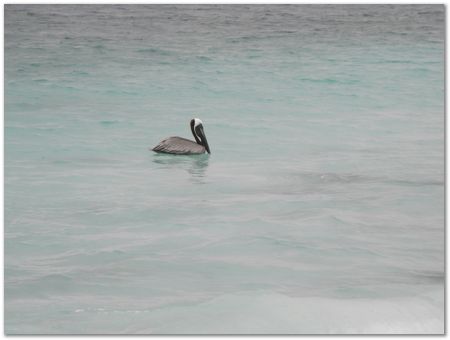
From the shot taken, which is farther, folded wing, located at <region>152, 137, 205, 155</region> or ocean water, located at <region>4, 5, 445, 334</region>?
folded wing, located at <region>152, 137, 205, 155</region>

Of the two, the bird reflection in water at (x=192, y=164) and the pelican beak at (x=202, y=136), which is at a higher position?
the pelican beak at (x=202, y=136)

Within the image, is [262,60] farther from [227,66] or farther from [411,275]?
[411,275]

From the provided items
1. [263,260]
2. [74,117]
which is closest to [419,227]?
[263,260]

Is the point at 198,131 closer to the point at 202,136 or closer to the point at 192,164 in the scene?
the point at 202,136

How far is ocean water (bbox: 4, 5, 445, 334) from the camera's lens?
184 inches

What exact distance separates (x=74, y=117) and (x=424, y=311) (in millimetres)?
2180

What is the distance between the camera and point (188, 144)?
5117 millimetres

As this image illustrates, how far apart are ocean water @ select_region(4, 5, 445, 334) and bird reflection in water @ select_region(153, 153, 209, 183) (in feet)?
0.04

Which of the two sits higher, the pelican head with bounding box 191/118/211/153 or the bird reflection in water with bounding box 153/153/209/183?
the pelican head with bounding box 191/118/211/153

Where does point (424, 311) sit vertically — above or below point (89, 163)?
below

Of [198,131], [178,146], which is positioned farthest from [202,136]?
[178,146]

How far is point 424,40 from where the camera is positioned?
526 centimetres

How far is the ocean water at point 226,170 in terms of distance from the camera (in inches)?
184

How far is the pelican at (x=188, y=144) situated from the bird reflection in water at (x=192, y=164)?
0.03 metres
